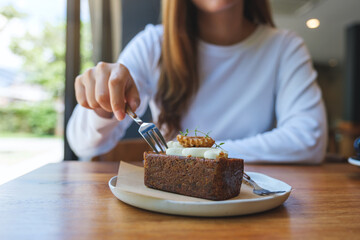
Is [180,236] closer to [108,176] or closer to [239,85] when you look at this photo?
[108,176]

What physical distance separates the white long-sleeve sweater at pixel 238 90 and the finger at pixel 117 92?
0.47 metres

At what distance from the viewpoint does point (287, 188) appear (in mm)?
588

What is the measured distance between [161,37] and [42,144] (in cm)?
165

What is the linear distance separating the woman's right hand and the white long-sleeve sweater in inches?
15.7

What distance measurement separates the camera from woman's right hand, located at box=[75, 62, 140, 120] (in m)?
0.85

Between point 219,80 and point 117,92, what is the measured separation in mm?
842

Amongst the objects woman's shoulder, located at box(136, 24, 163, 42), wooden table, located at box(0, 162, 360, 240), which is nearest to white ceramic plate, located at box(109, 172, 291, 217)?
wooden table, located at box(0, 162, 360, 240)

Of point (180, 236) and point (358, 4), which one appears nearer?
point (180, 236)

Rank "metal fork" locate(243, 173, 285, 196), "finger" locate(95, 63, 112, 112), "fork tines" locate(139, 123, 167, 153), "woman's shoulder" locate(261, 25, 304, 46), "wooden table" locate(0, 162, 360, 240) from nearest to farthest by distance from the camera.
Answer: "wooden table" locate(0, 162, 360, 240) → "metal fork" locate(243, 173, 285, 196) → "fork tines" locate(139, 123, 167, 153) → "finger" locate(95, 63, 112, 112) → "woman's shoulder" locate(261, 25, 304, 46)

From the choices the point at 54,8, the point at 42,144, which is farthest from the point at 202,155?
the point at 42,144

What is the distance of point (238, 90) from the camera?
1575mm

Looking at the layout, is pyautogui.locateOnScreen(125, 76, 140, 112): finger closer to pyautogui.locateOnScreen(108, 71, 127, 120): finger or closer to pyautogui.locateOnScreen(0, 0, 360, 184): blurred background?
pyautogui.locateOnScreen(108, 71, 127, 120): finger

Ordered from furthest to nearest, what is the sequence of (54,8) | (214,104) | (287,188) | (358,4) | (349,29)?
(349,29) → (358,4) → (54,8) → (214,104) → (287,188)

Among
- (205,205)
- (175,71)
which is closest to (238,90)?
(175,71)
